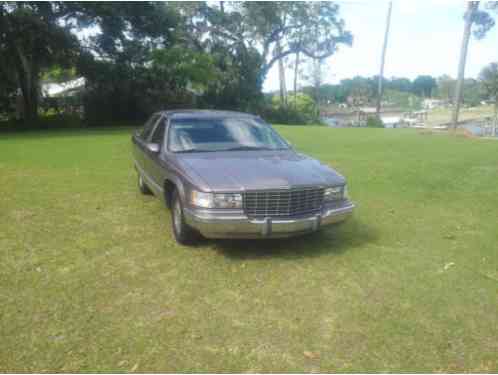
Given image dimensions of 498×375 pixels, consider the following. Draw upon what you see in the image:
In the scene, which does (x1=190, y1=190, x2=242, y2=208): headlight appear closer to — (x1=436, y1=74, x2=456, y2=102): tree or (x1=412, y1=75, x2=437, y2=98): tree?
(x1=436, y1=74, x2=456, y2=102): tree

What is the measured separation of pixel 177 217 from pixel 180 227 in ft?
0.48

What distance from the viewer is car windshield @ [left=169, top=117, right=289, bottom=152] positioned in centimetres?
562

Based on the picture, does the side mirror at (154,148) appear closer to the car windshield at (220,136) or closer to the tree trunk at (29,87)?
the car windshield at (220,136)

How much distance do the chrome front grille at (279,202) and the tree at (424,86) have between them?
129m

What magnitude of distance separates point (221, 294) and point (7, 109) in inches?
952

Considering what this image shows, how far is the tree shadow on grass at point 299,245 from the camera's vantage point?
4.84 metres

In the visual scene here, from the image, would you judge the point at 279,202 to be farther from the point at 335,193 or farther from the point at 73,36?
the point at 73,36

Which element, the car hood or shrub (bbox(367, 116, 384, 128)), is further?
shrub (bbox(367, 116, 384, 128))

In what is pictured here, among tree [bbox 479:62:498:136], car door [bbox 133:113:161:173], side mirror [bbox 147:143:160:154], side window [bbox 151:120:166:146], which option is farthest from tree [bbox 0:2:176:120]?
tree [bbox 479:62:498:136]

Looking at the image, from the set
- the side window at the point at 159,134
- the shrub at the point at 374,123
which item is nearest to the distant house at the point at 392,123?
the shrub at the point at 374,123

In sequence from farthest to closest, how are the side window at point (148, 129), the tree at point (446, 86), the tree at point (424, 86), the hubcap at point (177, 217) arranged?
the tree at point (424, 86) → the tree at point (446, 86) → the side window at point (148, 129) → the hubcap at point (177, 217)

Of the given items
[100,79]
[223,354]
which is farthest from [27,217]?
[100,79]

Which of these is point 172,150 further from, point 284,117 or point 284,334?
point 284,117

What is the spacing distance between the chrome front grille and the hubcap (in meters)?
0.92
